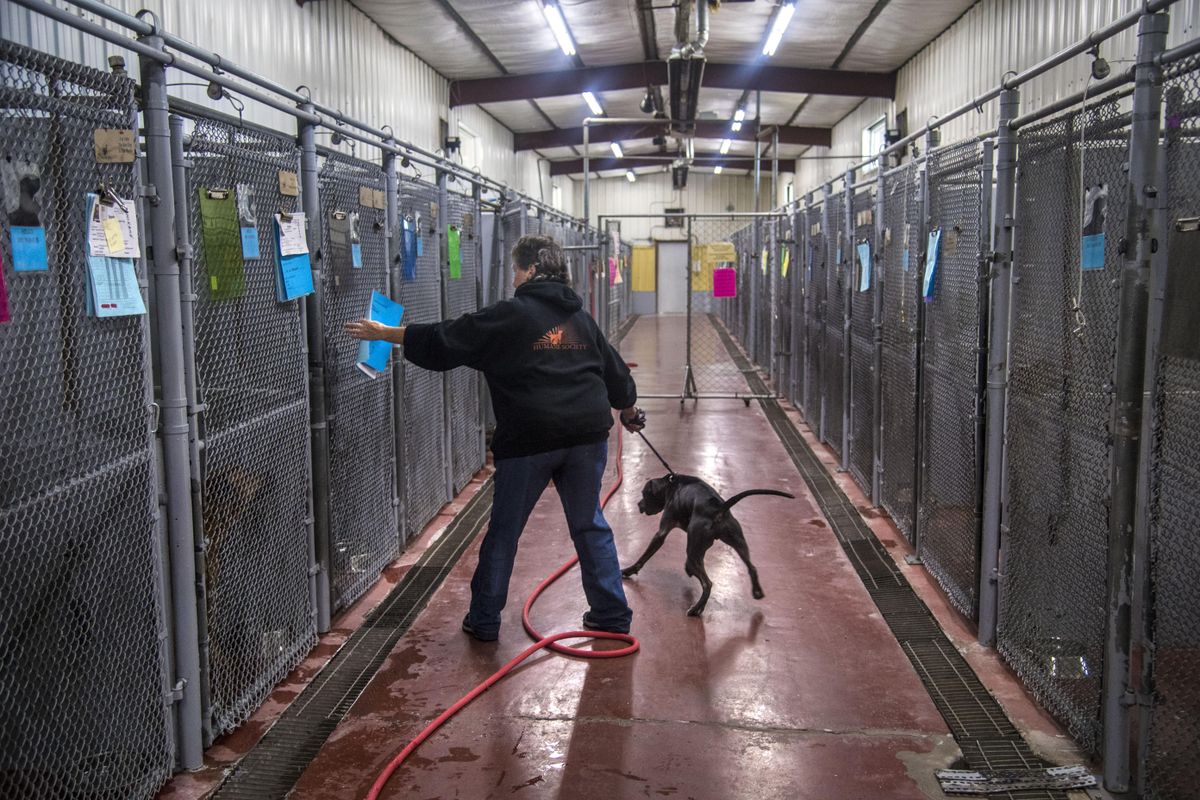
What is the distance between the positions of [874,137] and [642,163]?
11.8m

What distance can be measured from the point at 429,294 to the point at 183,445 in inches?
126

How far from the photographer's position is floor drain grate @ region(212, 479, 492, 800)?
3262 mm

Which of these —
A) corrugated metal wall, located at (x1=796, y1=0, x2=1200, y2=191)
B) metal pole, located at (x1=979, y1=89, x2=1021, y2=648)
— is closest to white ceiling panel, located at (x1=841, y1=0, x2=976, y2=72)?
corrugated metal wall, located at (x1=796, y1=0, x2=1200, y2=191)

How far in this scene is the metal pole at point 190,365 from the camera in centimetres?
311

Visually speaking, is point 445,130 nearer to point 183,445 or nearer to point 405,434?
point 405,434

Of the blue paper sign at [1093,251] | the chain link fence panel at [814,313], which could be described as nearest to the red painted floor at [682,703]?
the blue paper sign at [1093,251]

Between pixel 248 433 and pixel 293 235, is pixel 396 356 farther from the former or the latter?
pixel 248 433

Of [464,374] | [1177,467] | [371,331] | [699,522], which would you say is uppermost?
[371,331]

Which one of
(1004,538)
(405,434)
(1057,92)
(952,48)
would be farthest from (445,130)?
(1004,538)

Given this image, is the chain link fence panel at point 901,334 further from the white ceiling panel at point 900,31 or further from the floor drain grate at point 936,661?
the white ceiling panel at point 900,31

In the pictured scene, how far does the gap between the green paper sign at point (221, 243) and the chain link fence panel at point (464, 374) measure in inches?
122

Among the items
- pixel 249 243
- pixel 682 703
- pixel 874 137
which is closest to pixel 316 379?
pixel 249 243

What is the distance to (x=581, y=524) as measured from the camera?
4.43 metres

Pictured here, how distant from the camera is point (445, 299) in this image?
657 centimetres
